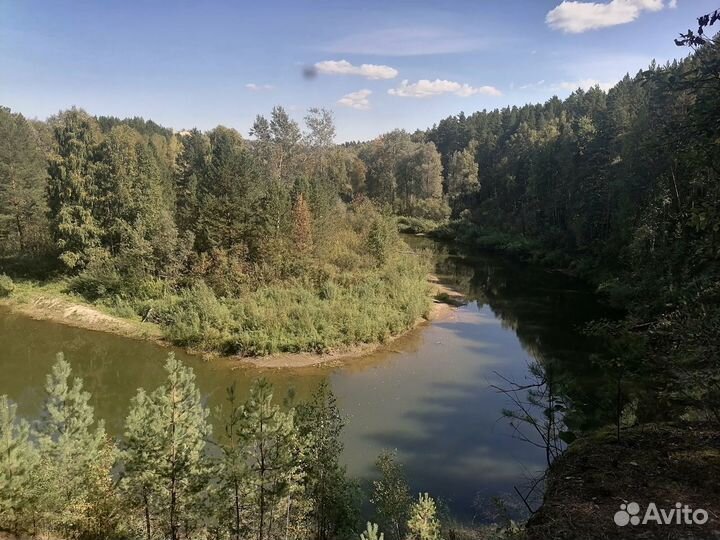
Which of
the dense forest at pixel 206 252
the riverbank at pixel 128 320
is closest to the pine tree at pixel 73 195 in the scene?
the dense forest at pixel 206 252

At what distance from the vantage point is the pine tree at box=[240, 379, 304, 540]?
848 centimetres

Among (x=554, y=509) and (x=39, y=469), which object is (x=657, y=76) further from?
(x=39, y=469)

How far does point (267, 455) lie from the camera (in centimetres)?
866

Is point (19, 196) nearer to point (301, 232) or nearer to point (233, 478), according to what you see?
point (301, 232)

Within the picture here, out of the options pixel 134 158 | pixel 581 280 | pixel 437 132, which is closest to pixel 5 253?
pixel 134 158

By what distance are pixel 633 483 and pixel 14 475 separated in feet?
34.4

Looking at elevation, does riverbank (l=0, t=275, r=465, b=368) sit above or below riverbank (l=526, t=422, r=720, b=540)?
below

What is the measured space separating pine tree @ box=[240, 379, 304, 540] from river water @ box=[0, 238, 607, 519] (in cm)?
659

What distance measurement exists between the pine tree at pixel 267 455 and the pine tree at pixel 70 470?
3.30 m

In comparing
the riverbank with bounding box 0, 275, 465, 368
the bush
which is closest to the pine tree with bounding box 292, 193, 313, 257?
the riverbank with bounding box 0, 275, 465, 368

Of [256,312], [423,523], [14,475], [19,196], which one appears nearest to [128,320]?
[256,312]

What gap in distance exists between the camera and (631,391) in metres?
17.6

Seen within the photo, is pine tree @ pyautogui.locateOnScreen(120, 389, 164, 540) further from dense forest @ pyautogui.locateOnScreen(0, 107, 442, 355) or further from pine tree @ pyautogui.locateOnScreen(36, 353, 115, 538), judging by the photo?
dense forest @ pyautogui.locateOnScreen(0, 107, 442, 355)

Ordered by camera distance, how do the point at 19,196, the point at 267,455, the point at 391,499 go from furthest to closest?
the point at 19,196, the point at 391,499, the point at 267,455
